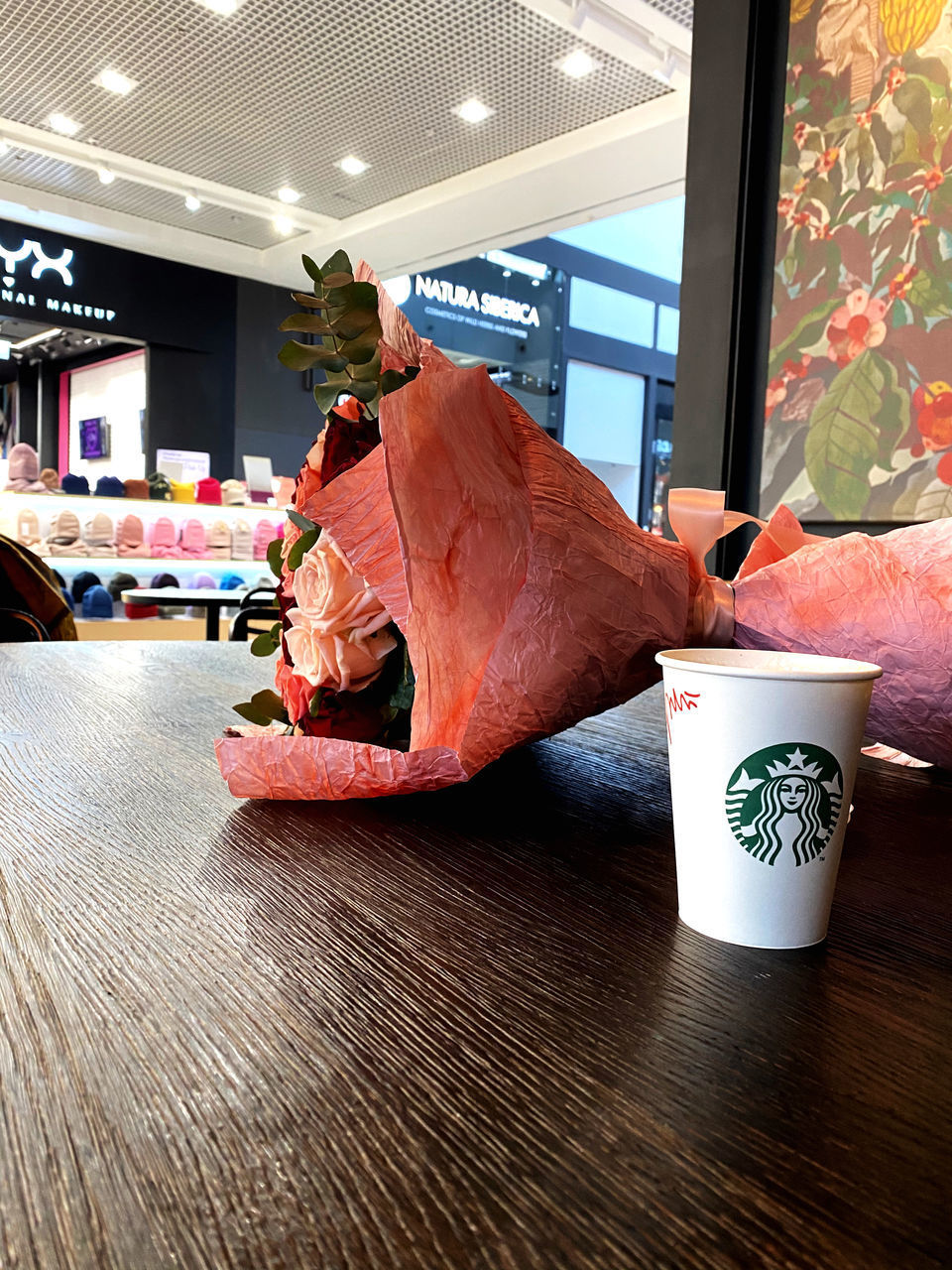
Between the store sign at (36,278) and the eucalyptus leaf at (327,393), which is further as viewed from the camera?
the store sign at (36,278)

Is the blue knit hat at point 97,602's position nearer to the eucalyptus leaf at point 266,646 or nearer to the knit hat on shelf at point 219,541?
the knit hat on shelf at point 219,541

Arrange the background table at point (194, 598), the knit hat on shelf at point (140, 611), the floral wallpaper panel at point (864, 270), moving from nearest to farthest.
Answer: the floral wallpaper panel at point (864, 270), the background table at point (194, 598), the knit hat on shelf at point (140, 611)

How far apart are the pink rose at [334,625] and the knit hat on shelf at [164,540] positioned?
177 inches

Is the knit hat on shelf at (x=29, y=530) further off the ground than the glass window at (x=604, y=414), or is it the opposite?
the glass window at (x=604, y=414)

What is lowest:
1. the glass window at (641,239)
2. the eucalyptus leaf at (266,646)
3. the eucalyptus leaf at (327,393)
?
the eucalyptus leaf at (266,646)

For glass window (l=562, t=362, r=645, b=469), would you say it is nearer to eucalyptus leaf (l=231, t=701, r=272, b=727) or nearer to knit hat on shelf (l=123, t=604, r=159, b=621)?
knit hat on shelf (l=123, t=604, r=159, b=621)

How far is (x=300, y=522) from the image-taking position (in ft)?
1.73

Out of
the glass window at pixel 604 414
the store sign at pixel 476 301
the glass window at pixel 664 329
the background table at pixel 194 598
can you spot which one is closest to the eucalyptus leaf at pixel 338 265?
the background table at pixel 194 598

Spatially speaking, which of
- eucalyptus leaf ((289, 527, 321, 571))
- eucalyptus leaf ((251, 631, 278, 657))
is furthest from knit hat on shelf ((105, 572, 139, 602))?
eucalyptus leaf ((289, 527, 321, 571))

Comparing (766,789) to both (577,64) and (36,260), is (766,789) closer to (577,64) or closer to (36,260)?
(577,64)

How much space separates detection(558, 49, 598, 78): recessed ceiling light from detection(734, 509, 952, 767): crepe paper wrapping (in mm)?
4075

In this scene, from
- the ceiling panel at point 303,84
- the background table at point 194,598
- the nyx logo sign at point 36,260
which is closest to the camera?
the background table at point 194,598

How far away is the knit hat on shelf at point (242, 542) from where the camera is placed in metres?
4.98

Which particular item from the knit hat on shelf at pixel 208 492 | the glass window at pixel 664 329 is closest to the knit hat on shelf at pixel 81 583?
the knit hat on shelf at pixel 208 492
